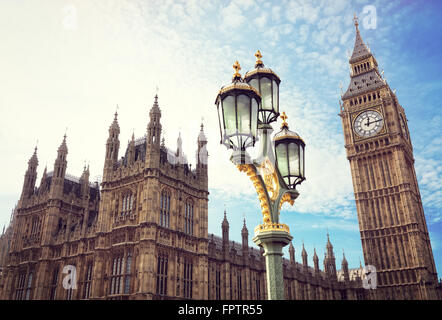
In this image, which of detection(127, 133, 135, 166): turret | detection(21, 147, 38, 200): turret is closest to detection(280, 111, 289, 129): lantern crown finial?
detection(127, 133, 135, 166): turret

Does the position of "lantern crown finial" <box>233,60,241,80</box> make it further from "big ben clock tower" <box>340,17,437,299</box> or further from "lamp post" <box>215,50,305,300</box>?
"big ben clock tower" <box>340,17,437,299</box>

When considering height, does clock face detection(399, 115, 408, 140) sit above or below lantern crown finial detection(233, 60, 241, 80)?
above

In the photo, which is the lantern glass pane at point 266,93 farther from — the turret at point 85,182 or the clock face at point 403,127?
the clock face at point 403,127

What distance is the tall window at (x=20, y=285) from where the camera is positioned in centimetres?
3984

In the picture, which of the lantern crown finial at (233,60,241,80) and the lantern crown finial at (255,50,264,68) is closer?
the lantern crown finial at (233,60,241,80)

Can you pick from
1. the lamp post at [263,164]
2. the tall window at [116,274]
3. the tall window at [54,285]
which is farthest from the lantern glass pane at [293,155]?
the tall window at [54,285]

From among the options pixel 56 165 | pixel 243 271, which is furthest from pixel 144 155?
pixel 243 271

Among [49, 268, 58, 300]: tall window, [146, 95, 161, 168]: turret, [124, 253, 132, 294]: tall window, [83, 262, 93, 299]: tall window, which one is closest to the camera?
[124, 253, 132, 294]: tall window

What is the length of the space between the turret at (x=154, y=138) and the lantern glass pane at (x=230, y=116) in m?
27.6

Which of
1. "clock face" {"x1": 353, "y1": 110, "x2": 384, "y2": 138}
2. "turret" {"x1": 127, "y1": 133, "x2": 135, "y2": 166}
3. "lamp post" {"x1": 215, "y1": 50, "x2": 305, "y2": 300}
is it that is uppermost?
"clock face" {"x1": 353, "y1": 110, "x2": 384, "y2": 138}

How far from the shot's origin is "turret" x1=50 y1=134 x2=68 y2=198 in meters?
42.1

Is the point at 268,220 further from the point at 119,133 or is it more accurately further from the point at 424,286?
the point at 424,286

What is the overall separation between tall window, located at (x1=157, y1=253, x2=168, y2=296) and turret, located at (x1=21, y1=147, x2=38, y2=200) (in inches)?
819
